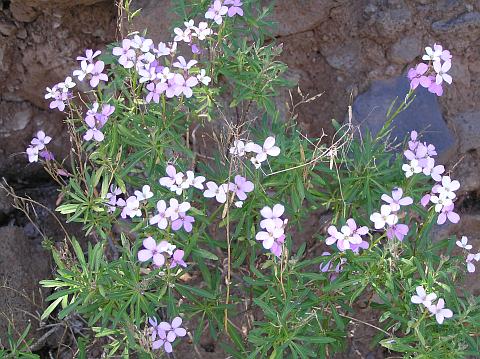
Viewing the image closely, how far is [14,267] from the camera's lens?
134 inches

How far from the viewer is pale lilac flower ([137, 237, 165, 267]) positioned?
2.24 meters

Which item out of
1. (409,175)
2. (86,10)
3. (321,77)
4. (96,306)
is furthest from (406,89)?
(96,306)

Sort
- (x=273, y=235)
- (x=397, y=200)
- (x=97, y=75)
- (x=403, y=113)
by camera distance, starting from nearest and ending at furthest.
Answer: (x=273, y=235) < (x=397, y=200) < (x=97, y=75) < (x=403, y=113)

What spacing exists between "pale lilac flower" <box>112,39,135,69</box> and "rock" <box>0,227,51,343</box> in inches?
48.9

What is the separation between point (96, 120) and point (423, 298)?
121 cm

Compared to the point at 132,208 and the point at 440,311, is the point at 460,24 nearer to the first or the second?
the point at 440,311

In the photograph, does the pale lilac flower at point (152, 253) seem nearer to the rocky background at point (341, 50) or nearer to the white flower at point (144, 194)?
the white flower at point (144, 194)

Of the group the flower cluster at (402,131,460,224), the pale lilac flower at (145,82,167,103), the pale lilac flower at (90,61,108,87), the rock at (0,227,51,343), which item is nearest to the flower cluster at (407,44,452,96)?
the flower cluster at (402,131,460,224)

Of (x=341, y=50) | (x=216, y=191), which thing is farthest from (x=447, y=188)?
(x=341, y=50)

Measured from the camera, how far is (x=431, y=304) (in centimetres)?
226

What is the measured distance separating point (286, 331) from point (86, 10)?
2.08m

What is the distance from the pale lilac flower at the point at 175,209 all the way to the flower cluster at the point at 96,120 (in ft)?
1.33

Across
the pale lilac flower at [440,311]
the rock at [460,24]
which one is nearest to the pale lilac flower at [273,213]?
the pale lilac flower at [440,311]

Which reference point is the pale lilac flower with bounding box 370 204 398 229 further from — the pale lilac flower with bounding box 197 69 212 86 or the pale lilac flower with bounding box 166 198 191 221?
the pale lilac flower with bounding box 197 69 212 86
